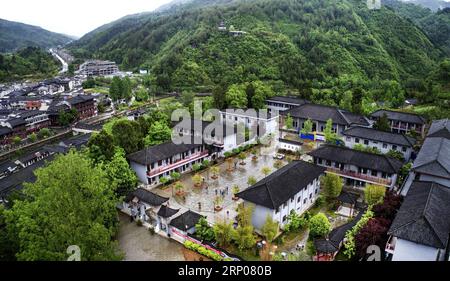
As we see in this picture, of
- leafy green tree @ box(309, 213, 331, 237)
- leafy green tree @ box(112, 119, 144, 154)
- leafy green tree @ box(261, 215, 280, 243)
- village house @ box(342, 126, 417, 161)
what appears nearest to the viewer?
leafy green tree @ box(261, 215, 280, 243)

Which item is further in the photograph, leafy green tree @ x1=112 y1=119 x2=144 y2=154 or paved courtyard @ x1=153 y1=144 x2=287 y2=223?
leafy green tree @ x1=112 y1=119 x2=144 y2=154

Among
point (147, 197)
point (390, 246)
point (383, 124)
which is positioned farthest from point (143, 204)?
point (383, 124)

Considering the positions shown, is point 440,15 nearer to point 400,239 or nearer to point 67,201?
point 400,239

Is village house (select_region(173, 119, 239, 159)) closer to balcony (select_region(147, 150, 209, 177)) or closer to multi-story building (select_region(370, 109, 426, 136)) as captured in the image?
balcony (select_region(147, 150, 209, 177))

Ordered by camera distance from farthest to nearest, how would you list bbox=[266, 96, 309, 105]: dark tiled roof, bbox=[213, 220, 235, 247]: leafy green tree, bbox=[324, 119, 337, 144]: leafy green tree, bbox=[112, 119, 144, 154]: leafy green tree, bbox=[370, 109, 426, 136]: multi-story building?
bbox=[266, 96, 309, 105]: dark tiled roof → bbox=[370, 109, 426, 136]: multi-story building → bbox=[324, 119, 337, 144]: leafy green tree → bbox=[112, 119, 144, 154]: leafy green tree → bbox=[213, 220, 235, 247]: leafy green tree

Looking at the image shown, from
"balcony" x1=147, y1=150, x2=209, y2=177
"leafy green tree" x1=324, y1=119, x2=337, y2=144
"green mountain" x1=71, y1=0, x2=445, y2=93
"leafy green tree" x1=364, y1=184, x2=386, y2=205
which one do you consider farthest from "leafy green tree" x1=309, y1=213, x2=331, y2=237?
"green mountain" x1=71, y1=0, x2=445, y2=93

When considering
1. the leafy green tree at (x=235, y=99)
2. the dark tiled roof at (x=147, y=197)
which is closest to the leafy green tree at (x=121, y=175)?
the dark tiled roof at (x=147, y=197)
